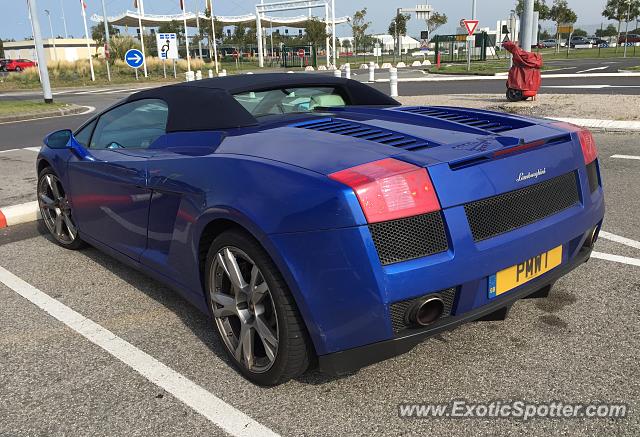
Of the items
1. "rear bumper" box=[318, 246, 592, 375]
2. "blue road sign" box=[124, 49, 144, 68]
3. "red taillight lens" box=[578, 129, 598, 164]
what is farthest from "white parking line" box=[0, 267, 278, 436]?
"blue road sign" box=[124, 49, 144, 68]

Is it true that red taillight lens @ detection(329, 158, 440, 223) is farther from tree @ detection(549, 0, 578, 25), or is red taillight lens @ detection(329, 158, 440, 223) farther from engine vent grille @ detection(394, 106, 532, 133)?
tree @ detection(549, 0, 578, 25)

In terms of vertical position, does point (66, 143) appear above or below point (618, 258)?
above

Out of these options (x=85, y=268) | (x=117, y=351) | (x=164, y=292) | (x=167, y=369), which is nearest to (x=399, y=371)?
(x=167, y=369)

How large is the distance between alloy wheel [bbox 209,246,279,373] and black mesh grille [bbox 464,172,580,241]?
3.03 feet

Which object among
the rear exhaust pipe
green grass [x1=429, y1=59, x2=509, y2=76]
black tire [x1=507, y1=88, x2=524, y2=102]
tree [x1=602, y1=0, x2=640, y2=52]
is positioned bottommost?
green grass [x1=429, y1=59, x2=509, y2=76]

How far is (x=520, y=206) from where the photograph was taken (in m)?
2.45

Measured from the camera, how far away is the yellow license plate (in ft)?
7.75

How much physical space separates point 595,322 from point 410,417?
4.46 ft

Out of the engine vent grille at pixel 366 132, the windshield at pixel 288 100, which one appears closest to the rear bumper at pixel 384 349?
the engine vent grille at pixel 366 132

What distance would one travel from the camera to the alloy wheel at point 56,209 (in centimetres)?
446

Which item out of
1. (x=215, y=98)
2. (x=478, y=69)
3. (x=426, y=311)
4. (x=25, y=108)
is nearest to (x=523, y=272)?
(x=426, y=311)

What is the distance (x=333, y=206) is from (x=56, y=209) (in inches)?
131

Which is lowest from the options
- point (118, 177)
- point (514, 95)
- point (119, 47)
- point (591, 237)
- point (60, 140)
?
point (514, 95)

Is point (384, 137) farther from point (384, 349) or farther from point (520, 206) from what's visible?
point (384, 349)
